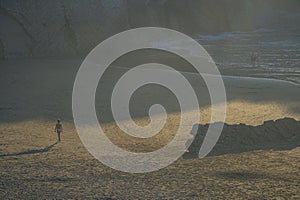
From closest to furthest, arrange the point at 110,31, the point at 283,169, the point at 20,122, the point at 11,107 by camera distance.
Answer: the point at 283,169 < the point at 20,122 < the point at 11,107 < the point at 110,31

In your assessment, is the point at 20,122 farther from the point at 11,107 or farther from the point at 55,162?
the point at 55,162

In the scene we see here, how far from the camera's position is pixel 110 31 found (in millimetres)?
38688

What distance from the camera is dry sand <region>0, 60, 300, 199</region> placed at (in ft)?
33.4

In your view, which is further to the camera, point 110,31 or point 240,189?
point 110,31

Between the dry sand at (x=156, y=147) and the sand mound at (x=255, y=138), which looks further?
the sand mound at (x=255, y=138)

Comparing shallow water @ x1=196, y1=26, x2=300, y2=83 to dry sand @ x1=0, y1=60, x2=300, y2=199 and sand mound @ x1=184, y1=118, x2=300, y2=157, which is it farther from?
sand mound @ x1=184, y1=118, x2=300, y2=157

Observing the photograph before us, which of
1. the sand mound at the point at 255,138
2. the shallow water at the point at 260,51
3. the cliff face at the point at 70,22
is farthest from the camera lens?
the cliff face at the point at 70,22

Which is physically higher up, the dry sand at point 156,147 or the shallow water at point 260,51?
the shallow water at point 260,51

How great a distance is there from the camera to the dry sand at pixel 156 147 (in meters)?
10.2

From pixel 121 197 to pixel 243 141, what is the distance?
5.39 m

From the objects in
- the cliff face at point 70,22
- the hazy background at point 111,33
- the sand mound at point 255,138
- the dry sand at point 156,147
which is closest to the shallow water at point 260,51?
the hazy background at point 111,33

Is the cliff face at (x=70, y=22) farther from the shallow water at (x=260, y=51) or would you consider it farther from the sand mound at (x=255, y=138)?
the sand mound at (x=255, y=138)

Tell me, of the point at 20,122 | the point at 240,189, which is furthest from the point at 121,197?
the point at 20,122

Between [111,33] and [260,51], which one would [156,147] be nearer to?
[260,51]
